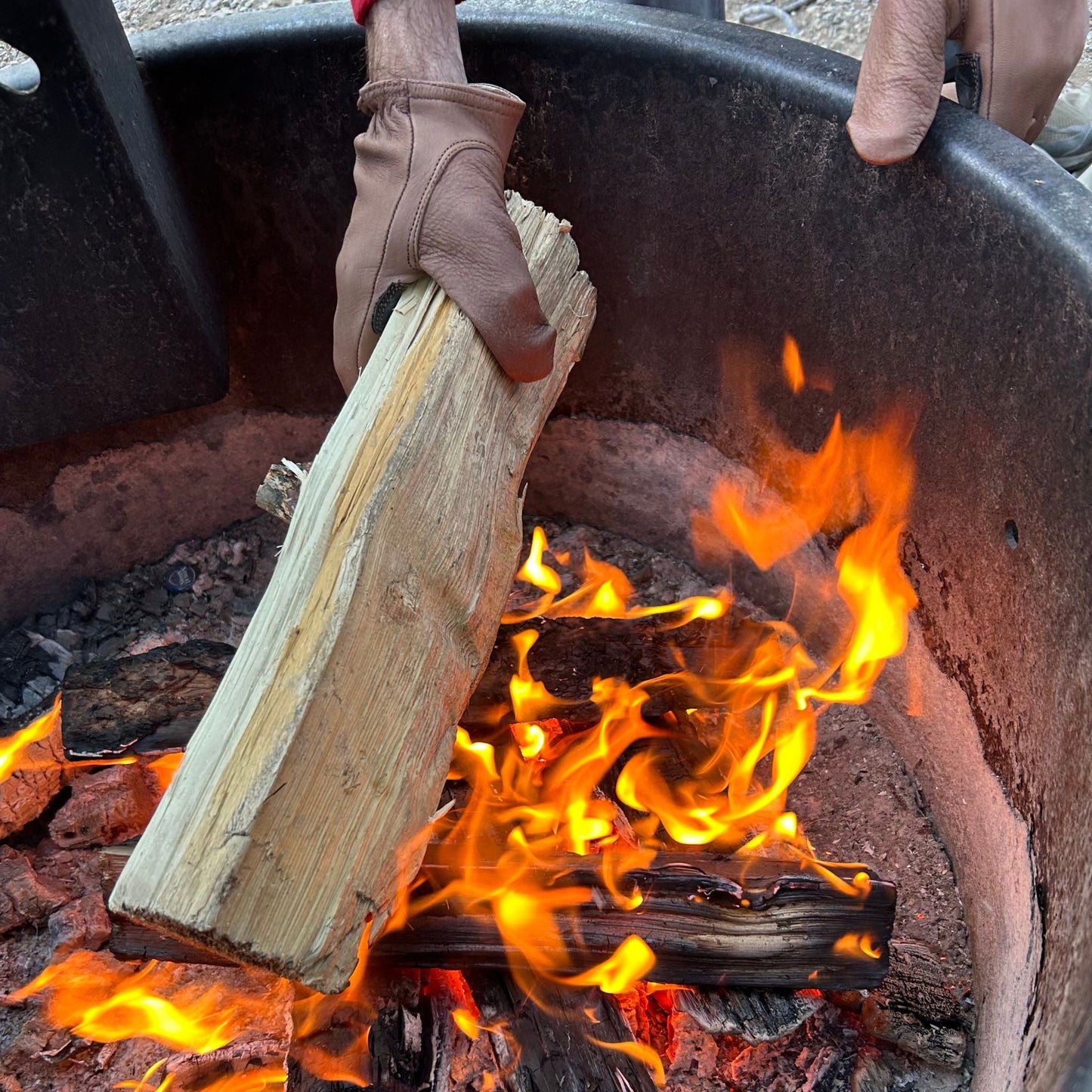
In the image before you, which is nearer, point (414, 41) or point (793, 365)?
point (414, 41)

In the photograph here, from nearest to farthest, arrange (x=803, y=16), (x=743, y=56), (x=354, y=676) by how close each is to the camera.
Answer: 1. (x=354, y=676)
2. (x=743, y=56)
3. (x=803, y=16)

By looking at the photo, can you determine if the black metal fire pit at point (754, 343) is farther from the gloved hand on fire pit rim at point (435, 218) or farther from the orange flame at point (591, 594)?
the gloved hand on fire pit rim at point (435, 218)

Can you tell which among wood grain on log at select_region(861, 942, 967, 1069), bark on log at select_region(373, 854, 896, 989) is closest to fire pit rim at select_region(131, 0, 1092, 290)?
bark on log at select_region(373, 854, 896, 989)

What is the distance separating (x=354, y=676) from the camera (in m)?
1.08

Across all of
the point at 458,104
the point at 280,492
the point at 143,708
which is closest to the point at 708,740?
the point at 280,492

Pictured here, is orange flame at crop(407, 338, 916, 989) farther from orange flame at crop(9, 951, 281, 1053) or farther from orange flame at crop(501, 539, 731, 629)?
orange flame at crop(9, 951, 281, 1053)

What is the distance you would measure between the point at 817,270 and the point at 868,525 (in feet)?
1.68

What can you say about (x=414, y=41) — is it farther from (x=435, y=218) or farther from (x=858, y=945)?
(x=858, y=945)

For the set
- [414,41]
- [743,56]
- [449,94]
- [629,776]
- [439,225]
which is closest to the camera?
[439,225]

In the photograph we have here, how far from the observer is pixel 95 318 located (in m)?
2.00

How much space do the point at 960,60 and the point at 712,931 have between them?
147 centimetres

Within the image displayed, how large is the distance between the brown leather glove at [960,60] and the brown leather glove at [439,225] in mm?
579

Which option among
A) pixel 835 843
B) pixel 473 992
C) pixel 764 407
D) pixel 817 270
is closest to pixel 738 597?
pixel 764 407

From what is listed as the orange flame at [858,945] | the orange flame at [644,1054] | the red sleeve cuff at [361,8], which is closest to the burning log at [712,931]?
the orange flame at [858,945]
